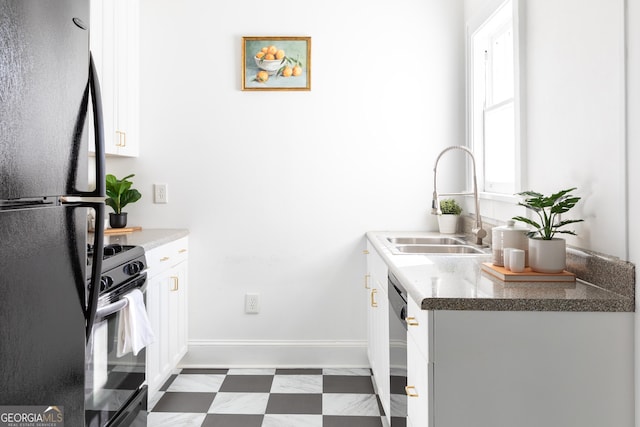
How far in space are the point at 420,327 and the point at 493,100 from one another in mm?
1826

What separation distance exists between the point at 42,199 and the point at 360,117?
94.4 inches

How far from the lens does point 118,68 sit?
9.18 feet

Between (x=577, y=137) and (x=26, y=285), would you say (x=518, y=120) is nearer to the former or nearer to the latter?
(x=577, y=137)

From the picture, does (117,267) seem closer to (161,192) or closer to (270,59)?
(161,192)

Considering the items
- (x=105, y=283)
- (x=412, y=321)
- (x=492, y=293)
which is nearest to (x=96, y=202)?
(x=105, y=283)

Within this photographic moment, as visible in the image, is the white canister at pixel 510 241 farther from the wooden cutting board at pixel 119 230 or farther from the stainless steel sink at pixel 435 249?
the wooden cutting board at pixel 119 230

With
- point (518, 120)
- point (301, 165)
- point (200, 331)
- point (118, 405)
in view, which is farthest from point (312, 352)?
point (518, 120)

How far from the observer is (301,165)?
3162mm

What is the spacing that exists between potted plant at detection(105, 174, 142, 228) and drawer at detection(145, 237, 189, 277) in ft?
1.17

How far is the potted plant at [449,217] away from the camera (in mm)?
2988

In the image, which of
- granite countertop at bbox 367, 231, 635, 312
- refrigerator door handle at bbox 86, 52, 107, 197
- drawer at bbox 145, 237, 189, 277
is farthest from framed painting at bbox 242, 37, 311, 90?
refrigerator door handle at bbox 86, 52, 107, 197

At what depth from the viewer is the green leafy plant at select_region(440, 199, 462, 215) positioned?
9.94 ft

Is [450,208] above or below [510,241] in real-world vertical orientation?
above

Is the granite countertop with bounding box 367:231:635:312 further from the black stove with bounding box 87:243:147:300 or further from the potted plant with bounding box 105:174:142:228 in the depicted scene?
the potted plant with bounding box 105:174:142:228
